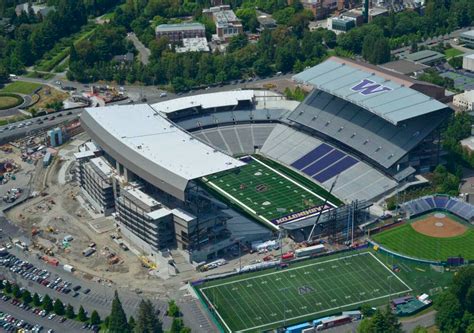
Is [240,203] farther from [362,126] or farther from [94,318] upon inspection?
[94,318]

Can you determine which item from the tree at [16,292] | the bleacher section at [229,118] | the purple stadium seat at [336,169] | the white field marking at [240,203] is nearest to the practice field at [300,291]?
the white field marking at [240,203]

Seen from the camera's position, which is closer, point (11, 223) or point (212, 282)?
point (212, 282)

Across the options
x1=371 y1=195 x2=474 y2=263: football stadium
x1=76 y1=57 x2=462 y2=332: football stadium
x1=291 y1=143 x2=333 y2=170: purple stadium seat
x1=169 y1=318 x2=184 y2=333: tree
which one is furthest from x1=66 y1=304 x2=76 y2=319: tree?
x1=291 y1=143 x2=333 y2=170: purple stadium seat

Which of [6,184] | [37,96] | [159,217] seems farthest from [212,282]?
[37,96]

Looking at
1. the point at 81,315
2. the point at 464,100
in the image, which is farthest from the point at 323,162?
the point at 81,315

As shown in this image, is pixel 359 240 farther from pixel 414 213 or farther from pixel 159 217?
pixel 159 217

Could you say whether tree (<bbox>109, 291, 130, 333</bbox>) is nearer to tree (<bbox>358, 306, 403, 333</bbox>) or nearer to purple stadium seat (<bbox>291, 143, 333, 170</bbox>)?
tree (<bbox>358, 306, 403, 333</bbox>)
